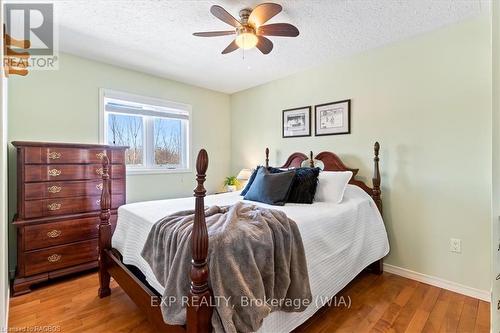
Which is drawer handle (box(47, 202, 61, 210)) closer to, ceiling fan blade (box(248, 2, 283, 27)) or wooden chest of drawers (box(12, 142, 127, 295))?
wooden chest of drawers (box(12, 142, 127, 295))

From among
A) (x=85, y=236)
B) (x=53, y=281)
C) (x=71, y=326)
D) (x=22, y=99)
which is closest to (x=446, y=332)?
(x=71, y=326)

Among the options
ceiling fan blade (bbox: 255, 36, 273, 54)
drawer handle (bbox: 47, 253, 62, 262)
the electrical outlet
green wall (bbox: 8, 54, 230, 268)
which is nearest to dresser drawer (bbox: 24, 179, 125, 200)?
green wall (bbox: 8, 54, 230, 268)

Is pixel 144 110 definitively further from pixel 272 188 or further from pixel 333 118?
pixel 333 118

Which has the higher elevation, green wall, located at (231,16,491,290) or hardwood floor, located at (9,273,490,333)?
green wall, located at (231,16,491,290)

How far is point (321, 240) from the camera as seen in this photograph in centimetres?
180

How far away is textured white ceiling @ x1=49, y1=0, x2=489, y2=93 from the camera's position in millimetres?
2057

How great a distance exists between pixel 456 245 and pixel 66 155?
3794 millimetres

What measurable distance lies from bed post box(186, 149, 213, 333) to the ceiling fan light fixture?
1.43 meters

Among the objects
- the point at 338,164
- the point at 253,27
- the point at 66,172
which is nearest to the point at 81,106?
the point at 66,172

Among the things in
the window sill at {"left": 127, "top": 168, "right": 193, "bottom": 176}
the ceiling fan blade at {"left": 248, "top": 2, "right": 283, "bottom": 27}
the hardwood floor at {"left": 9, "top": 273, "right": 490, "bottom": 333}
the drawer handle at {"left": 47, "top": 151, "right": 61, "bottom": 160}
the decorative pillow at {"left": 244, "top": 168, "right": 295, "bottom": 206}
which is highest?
the ceiling fan blade at {"left": 248, "top": 2, "right": 283, "bottom": 27}

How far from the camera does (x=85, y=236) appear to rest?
8.52ft

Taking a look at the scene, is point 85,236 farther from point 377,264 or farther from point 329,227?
point 377,264

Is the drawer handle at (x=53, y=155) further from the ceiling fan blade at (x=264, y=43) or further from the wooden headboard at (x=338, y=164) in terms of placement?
the wooden headboard at (x=338, y=164)
